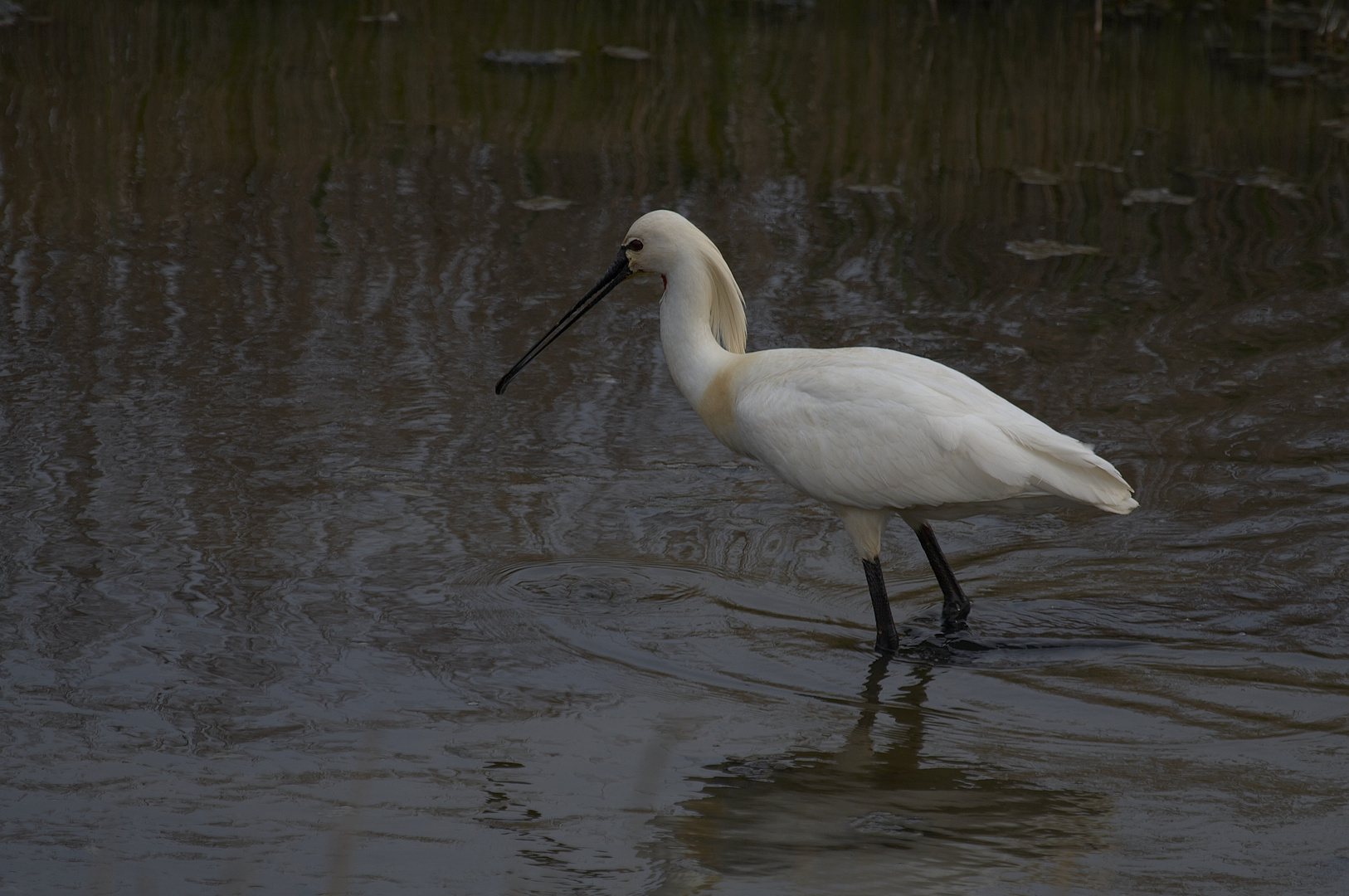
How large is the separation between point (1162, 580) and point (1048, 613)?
0.49 metres

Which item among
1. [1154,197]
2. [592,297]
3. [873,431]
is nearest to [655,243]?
[592,297]

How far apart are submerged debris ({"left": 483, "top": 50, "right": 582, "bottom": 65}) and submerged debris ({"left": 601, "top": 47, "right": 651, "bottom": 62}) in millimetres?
260

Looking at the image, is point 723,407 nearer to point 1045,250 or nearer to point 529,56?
point 1045,250

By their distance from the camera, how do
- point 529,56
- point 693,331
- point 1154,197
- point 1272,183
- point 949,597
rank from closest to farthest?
point 949,597 → point 693,331 → point 1154,197 → point 1272,183 → point 529,56

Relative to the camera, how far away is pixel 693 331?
5562 millimetres

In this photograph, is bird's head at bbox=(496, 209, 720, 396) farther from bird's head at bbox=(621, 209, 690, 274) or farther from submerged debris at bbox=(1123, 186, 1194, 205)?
submerged debris at bbox=(1123, 186, 1194, 205)

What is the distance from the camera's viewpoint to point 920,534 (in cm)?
529

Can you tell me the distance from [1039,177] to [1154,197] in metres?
0.78

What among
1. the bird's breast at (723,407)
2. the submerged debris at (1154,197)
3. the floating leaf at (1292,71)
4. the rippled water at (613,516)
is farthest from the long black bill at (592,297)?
the floating leaf at (1292,71)

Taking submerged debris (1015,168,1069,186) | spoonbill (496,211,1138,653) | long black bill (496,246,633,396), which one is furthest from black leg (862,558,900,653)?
submerged debris (1015,168,1069,186)

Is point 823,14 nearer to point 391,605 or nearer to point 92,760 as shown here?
point 391,605

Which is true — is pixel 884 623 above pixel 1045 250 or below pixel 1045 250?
below

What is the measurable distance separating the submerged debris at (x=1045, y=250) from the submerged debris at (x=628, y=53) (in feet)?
16.5

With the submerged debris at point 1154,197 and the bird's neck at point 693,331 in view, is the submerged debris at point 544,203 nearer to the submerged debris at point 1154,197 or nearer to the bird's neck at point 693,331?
the submerged debris at point 1154,197
